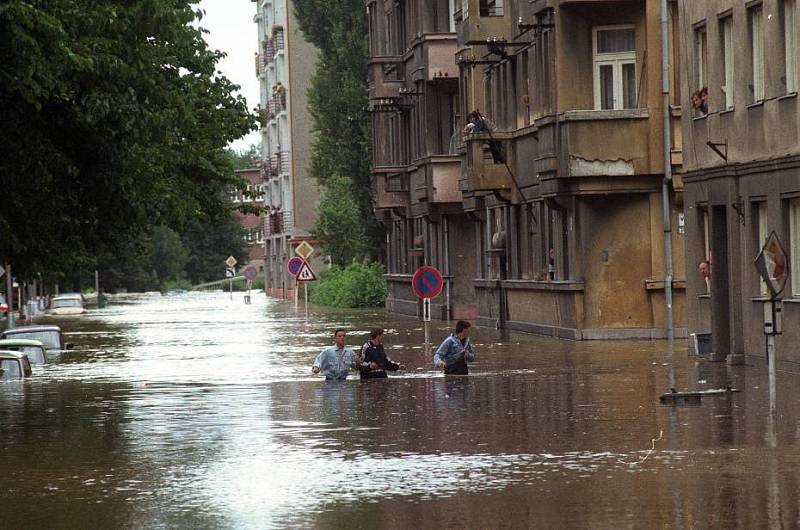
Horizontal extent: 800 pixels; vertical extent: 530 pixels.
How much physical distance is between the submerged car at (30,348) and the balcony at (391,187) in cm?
2707

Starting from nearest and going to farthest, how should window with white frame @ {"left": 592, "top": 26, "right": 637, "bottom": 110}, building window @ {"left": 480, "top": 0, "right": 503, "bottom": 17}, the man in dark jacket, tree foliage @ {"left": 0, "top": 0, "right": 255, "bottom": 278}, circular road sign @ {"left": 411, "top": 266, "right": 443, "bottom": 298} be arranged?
tree foliage @ {"left": 0, "top": 0, "right": 255, "bottom": 278}
the man in dark jacket
circular road sign @ {"left": 411, "top": 266, "right": 443, "bottom": 298}
window with white frame @ {"left": 592, "top": 26, "right": 637, "bottom": 110}
building window @ {"left": 480, "top": 0, "right": 503, "bottom": 17}

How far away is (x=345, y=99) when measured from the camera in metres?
80.8

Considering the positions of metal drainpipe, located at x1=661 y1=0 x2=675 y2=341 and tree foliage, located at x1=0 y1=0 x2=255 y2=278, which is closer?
tree foliage, located at x1=0 y1=0 x2=255 y2=278

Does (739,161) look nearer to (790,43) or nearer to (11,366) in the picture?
(790,43)

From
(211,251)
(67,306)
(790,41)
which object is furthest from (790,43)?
(211,251)

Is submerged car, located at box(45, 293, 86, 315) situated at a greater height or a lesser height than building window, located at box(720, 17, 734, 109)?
lesser

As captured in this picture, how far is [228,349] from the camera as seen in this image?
42625 millimetres

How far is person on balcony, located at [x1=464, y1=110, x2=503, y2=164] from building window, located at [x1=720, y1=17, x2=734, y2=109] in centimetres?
1439

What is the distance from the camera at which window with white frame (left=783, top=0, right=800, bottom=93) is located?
2772 cm

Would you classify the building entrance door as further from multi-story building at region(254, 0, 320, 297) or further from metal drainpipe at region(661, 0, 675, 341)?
multi-story building at region(254, 0, 320, 297)

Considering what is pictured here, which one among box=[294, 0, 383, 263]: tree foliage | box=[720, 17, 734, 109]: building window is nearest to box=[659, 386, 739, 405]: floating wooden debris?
box=[720, 17, 734, 109]: building window

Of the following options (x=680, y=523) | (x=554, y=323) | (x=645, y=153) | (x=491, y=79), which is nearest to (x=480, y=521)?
(x=680, y=523)

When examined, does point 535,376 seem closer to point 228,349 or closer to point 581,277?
point 581,277

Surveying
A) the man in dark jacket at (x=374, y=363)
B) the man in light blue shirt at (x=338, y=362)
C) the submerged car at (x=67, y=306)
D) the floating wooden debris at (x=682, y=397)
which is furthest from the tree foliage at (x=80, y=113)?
the submerged car at (x=67, y=306)
